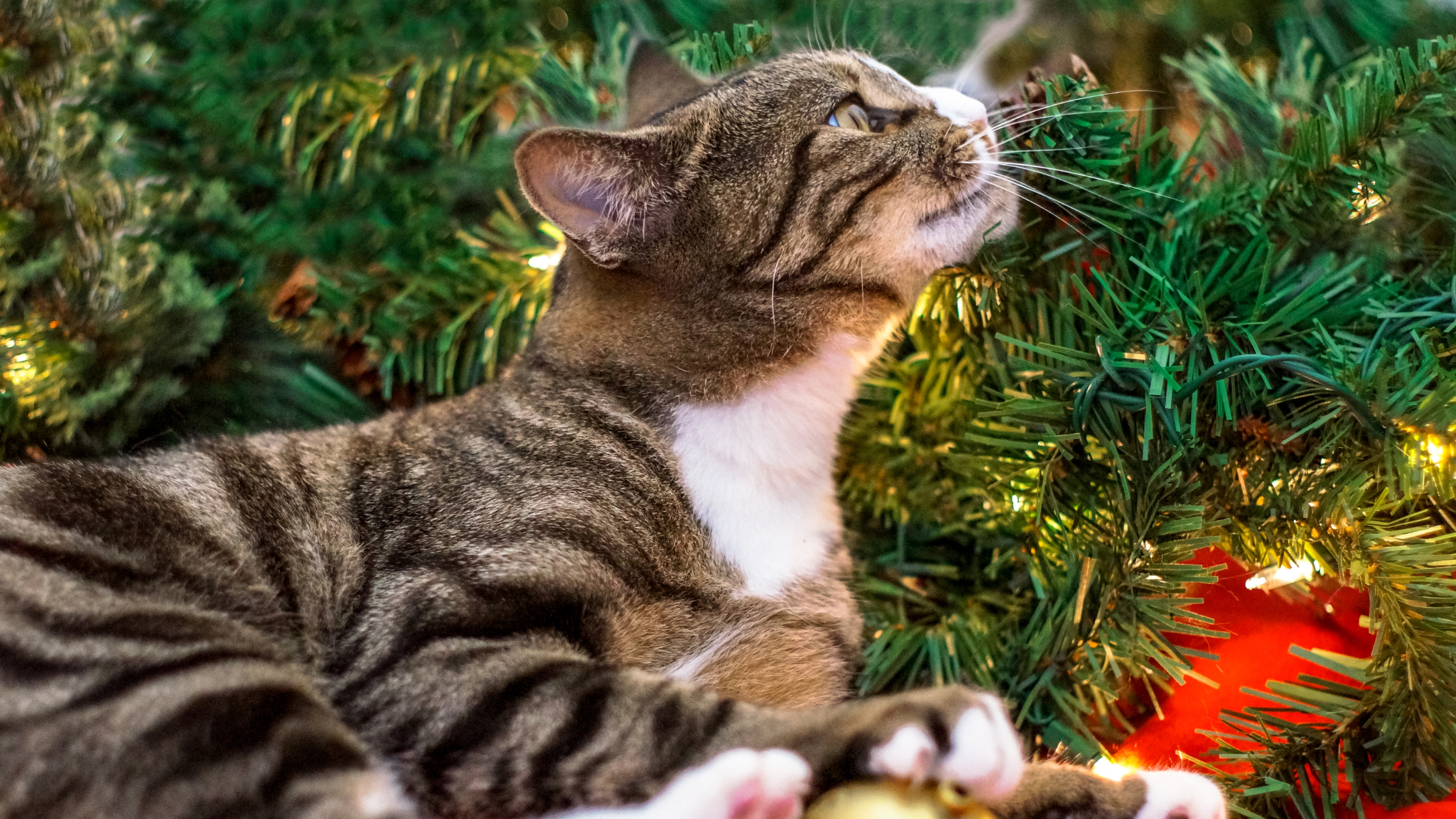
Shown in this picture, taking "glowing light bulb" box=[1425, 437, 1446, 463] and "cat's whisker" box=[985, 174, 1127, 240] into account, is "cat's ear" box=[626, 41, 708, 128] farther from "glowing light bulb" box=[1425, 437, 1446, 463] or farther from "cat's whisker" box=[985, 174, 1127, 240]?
"glowing light bulb" box=[1425, 437, 1446, 463]

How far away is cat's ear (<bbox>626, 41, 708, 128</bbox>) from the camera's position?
5.72 ft

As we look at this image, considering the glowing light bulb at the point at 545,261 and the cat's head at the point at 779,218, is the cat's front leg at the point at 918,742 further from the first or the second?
the glowing light bulb at the point at 545,261

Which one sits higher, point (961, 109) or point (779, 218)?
point (961, 109)

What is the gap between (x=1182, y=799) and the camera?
3.23 feet

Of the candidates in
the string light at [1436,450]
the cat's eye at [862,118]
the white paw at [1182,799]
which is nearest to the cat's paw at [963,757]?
the white paw at [1182,799]

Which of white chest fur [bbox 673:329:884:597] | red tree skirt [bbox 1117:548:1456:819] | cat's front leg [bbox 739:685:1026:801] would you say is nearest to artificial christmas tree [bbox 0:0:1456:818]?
red tree skirt [bbox 1117:548:1456:819]

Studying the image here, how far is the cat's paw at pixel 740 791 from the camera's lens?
0.77m

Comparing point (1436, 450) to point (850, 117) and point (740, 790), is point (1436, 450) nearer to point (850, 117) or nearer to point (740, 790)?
point (740, 790)

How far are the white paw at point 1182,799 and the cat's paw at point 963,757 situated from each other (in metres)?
0.26

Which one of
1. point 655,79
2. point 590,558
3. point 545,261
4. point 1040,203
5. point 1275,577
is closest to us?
point 1275,577

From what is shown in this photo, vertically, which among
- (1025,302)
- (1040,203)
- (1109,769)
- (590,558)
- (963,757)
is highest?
(1040,203)

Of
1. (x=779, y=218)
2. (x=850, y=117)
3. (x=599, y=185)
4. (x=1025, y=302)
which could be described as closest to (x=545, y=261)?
(x=599, y=185)

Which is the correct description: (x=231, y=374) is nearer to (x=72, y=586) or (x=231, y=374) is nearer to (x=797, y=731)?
(x=72, y=586)

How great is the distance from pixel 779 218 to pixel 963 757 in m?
0.84
